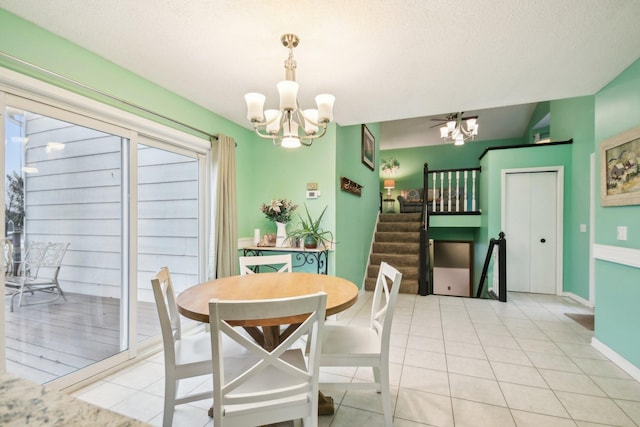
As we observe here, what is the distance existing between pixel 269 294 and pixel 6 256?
160 cm

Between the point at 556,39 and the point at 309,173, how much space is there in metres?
2.52

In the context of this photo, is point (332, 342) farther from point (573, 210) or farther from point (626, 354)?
point (573, 210)

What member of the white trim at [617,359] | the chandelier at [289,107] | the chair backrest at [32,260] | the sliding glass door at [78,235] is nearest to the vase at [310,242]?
the chandelier at [289,107]

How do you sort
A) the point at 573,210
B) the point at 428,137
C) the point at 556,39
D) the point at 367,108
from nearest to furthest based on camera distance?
1. the point at 556,39
2. the point at 367,108
3. the point at 573,210
4. the point at 428,137

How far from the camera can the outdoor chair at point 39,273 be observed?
5.97 ft

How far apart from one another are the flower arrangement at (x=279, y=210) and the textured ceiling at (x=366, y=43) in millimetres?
1278

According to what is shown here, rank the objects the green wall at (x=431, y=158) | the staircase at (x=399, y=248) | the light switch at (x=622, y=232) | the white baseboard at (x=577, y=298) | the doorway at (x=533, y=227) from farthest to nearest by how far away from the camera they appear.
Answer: the green wall at (x=431, y=158), the staircase at (x=399, y=248), the doorway at (x=533, y=227), the white baseboard at (x=577, y=298), the light switch at (x=622, y=232)

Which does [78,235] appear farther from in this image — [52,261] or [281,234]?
[281,234]

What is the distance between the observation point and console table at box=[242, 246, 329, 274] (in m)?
3.25

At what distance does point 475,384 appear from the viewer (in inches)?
79.3

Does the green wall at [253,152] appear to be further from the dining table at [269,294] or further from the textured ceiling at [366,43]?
the dining table at [269,294]

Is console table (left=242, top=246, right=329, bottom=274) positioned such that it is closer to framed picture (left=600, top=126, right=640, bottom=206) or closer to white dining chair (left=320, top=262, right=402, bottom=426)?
white dining chair (left=320, top=262, right=402, bottom=426)

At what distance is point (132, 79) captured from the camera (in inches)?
90.5

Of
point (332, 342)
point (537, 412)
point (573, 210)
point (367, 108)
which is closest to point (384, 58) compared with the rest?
point (367, 108)
